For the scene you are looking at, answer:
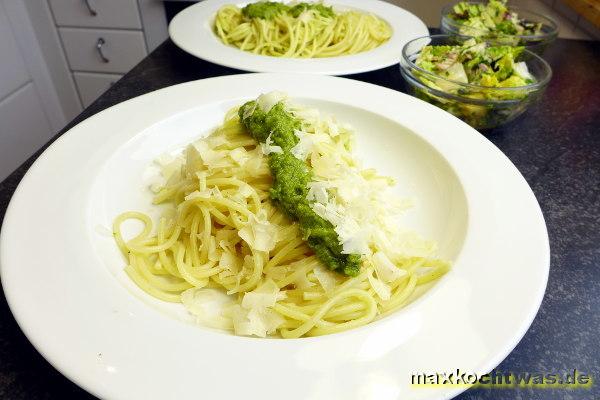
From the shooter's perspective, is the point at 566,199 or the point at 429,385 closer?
the point at 429,385

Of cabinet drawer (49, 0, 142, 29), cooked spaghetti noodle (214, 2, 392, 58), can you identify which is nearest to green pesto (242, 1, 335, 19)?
cooked spaghetti noodle (214, 2, 392, 58)

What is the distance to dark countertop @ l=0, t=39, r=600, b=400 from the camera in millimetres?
903

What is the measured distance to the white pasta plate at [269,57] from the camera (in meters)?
1.86

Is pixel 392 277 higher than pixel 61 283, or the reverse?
pixel 61 283

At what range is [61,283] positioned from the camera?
875 millimetres

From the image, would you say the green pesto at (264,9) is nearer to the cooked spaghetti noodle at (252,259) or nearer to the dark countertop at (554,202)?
the dark countertop at (554,202)

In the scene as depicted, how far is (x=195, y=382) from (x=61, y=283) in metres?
0.36

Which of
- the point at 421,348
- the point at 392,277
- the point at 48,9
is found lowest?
the point at 48,9

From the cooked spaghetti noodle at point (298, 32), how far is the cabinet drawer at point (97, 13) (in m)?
1.14

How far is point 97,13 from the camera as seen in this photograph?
3.27 meters

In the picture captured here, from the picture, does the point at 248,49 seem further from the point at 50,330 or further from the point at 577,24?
the point at 577,24

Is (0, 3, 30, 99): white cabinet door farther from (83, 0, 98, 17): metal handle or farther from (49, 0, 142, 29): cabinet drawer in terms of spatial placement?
(83, 0, 98, 17): metal handle

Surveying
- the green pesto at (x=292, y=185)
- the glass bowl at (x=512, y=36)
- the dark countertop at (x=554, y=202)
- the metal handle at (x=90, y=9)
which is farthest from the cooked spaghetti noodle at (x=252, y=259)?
the metal handle at (x=90, y=9)

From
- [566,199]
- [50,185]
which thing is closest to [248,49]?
[50,185]
